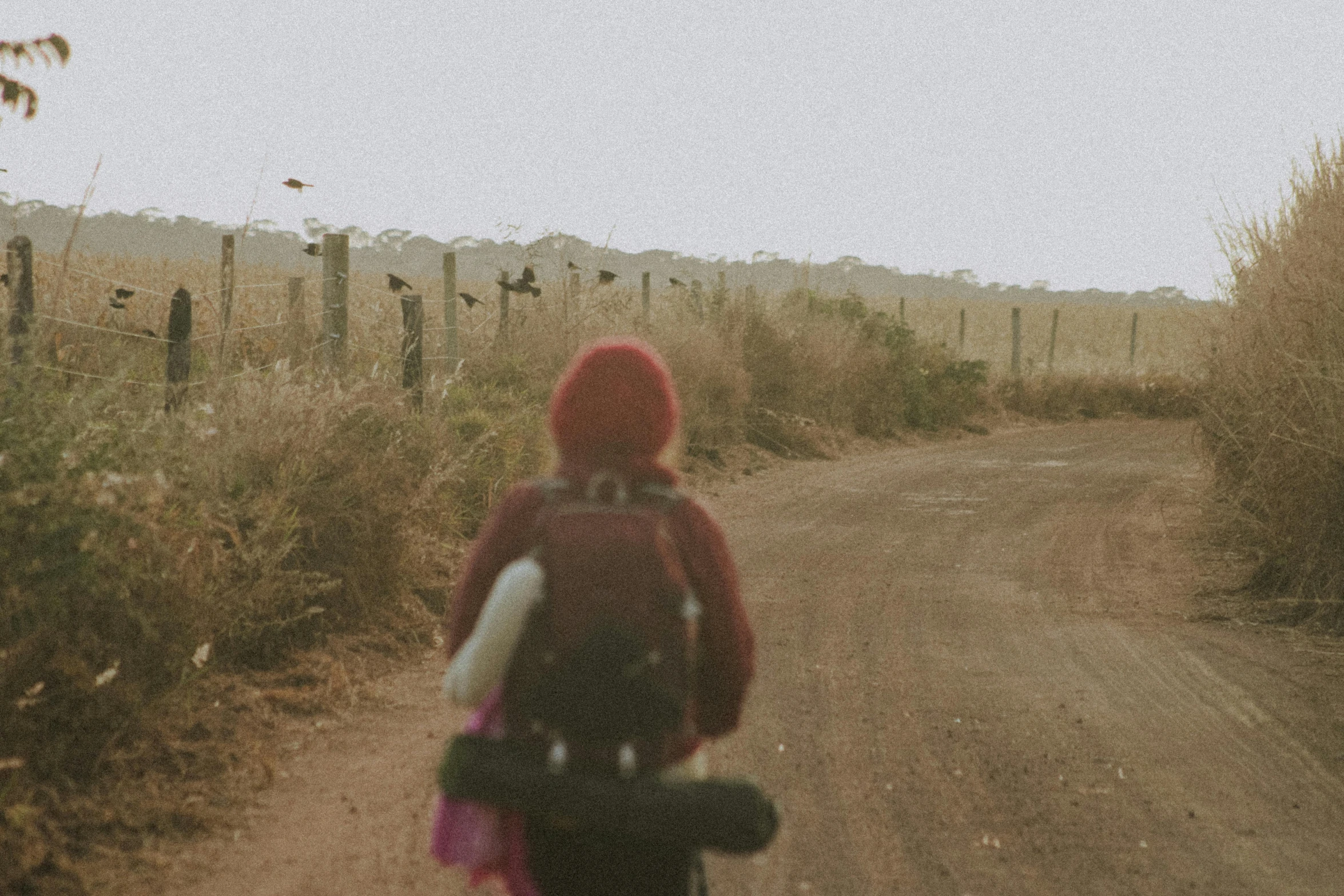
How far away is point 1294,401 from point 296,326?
7.95 m

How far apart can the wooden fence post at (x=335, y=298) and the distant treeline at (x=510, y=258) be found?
130 inches

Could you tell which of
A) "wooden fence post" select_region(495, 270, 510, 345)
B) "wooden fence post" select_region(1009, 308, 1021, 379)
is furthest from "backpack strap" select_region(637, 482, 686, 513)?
"wooden fence post" select_region(1009, 308, 1021, 379)

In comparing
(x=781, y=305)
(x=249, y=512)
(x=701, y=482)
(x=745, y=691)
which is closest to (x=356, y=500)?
(x=249, y=512)

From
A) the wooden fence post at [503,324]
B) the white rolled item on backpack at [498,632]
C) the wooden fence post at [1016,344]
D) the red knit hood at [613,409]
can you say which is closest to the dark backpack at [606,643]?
the white rolled item on backpack at [498,632]

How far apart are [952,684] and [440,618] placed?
3.19 metres

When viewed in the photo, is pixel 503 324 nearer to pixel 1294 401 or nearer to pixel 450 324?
pixel 450 324

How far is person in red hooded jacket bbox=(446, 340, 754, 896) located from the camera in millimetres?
2705

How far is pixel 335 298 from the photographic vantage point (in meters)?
10.5

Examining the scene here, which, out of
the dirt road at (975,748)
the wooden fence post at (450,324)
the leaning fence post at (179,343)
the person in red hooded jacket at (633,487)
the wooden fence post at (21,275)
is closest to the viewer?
the person in red hooded jacket at (633,487)

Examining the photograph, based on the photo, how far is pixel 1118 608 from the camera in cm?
916

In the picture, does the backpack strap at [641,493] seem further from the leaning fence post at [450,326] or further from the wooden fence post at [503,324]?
the wooden fence post at [503,324]

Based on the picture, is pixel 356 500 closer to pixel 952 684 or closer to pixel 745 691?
pixel 952 684

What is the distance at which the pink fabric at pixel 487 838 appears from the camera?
2.76m

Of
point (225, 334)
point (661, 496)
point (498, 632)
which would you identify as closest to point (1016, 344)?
point (225, 334)
